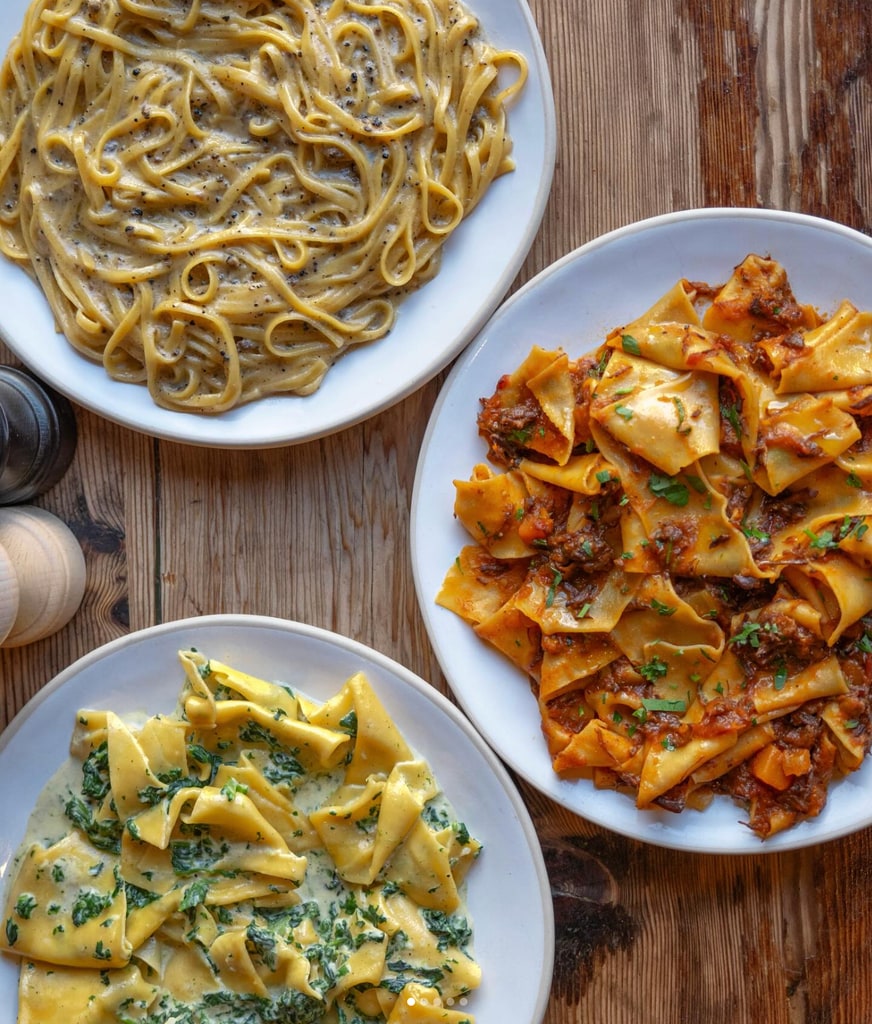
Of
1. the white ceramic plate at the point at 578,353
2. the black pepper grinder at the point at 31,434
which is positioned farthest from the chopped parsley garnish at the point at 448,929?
the black pepper grinder at the point at 31,434

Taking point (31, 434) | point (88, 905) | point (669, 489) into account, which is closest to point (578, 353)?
point (669, 489)

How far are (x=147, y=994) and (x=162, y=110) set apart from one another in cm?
279

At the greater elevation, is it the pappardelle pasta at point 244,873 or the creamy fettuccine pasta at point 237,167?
the creamy fettuccine pasta at point 237,167

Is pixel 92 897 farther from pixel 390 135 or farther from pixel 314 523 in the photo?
pixel 390 135

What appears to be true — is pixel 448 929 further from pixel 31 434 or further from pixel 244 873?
pixel 31 434

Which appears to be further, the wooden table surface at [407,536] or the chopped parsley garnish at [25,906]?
the wooden table surface at [407,536]

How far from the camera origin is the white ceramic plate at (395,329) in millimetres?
2959

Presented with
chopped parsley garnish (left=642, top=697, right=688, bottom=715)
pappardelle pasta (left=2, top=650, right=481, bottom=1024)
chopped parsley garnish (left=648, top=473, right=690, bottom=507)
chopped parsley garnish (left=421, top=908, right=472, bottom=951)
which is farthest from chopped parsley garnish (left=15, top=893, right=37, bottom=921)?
chopped parsley garnish (left=648, top=473, right=690, bottom=507)

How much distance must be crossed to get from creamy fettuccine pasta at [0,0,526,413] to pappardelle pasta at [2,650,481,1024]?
1083mm

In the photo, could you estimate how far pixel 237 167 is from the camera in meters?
3.02

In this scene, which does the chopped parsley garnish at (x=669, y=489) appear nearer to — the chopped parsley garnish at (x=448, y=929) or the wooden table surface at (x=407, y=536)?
the wooden table surface at (x=407, y=536)

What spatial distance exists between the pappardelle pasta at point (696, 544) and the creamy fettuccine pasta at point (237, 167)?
654 mm

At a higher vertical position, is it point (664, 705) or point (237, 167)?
point (237, 167)

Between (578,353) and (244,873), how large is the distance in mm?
1986
